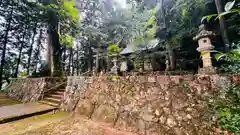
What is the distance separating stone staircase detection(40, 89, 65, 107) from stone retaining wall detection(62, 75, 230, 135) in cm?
167

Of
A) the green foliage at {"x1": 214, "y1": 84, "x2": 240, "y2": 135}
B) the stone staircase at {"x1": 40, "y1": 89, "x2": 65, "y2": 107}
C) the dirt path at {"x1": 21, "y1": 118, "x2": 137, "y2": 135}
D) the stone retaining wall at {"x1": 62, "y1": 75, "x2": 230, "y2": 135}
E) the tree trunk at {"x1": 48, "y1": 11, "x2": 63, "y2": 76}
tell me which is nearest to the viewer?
the green foliage at {"x1": 214, "y1": 84, "x2": 240, "y2": 135}

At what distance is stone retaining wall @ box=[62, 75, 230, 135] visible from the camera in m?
2.16

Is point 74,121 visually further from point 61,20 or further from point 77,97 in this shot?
point 61,20

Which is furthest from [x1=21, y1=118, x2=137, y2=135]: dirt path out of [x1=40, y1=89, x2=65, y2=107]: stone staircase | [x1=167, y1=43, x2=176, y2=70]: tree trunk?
[x1=167, y1=43, x2=176, y2=70]: tree trunk

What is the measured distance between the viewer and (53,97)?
5.79 m

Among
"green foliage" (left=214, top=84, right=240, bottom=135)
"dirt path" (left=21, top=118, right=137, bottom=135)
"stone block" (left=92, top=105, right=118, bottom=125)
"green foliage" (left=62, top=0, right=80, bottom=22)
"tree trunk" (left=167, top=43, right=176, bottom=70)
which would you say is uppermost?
"green foliage" (left=62, top=0, right=80, bottom=22)

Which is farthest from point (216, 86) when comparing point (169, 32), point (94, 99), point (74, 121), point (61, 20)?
point (61, 20)

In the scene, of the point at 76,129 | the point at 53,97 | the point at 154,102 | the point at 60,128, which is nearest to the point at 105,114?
the point at 76,129

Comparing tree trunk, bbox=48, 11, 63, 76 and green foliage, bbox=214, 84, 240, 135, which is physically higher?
tree trunk, bbox=48, 11, 63, 76

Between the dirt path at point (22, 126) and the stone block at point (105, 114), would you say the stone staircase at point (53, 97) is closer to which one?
the dirt path at point (22, 126)

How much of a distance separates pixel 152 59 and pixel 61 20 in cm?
591

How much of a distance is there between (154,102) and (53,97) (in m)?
4.83

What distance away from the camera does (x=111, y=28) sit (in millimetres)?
10812

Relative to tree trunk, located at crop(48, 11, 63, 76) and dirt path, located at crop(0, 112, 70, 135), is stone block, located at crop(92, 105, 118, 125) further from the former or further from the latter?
tree trunk, located at crop(48, 11, 63, 76)
